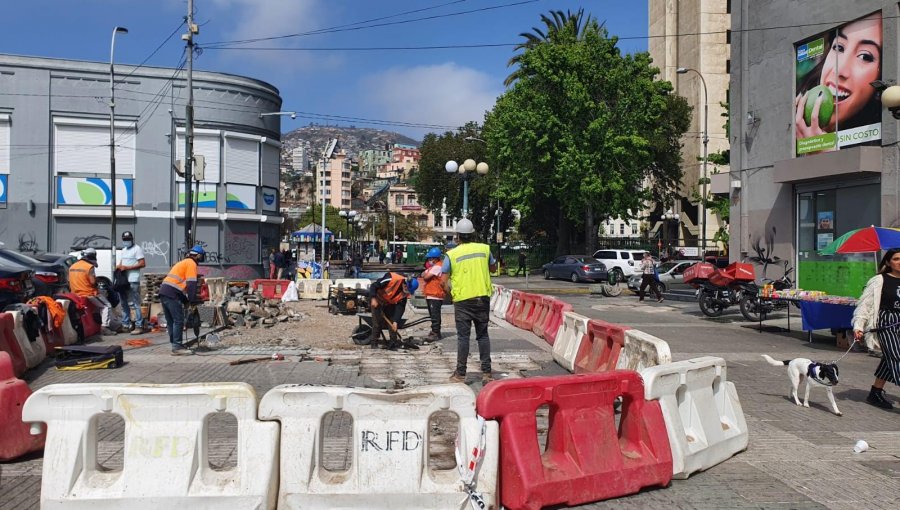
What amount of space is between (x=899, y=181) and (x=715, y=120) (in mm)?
48570

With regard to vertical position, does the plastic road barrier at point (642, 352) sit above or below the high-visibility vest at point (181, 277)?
below

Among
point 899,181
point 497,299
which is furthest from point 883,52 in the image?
point 497,299

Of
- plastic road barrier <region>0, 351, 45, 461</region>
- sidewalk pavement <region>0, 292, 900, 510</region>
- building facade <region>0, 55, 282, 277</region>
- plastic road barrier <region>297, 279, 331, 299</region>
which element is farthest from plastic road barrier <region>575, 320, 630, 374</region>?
building facade <region>0, 55, 282, 277</region>

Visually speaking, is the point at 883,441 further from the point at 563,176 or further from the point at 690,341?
the point at 563,176

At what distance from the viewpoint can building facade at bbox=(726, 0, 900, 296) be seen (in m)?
17.3

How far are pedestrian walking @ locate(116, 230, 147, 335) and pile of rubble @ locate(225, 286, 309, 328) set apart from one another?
67.2 inches

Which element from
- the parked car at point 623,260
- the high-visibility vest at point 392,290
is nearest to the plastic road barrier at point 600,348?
the high-visibility vest at point 392,290

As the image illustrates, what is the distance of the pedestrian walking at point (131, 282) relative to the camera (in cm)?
1350

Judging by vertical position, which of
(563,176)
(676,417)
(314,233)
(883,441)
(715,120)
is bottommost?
(883,441)

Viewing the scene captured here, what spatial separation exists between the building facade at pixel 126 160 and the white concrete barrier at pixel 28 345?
21.0 m

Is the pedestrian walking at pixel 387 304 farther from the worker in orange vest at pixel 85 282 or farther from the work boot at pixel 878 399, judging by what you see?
the work boot at pixel 878 399

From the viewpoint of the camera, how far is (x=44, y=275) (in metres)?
14.0

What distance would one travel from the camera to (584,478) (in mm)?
4727

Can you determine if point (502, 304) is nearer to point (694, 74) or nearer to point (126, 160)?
point (126, 160)
